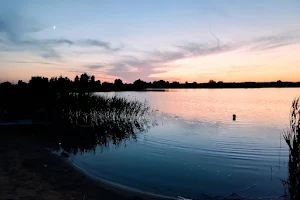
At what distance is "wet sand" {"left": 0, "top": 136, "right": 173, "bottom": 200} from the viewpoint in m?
8.15

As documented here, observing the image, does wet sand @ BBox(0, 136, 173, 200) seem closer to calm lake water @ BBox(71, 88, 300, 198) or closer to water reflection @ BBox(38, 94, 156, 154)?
calm lake water @ BBox(71, 88, 300, 198)

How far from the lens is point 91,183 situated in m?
9.71

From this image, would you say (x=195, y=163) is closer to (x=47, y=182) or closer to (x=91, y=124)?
(x=47, y=182)

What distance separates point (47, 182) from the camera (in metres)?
9.34

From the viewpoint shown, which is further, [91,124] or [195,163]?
[91,124]

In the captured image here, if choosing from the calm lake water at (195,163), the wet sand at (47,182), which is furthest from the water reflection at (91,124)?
the wet sand at (47,182)

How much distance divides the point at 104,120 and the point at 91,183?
1956 centimetres

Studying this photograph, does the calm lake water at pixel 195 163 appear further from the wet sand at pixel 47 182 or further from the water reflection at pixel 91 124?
the water reflection at pixel 91 124

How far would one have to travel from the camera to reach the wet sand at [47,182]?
815 cm

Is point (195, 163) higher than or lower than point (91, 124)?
lower

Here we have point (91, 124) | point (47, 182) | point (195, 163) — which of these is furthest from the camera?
point (91, 124)

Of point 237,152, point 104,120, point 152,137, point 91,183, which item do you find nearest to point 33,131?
point 104,120

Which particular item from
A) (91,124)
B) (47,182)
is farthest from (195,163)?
(91,124)

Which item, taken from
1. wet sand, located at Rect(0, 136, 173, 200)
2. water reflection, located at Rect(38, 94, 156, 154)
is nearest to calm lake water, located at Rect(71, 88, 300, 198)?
wet sand, located at Rect(0, 136, 173, 200)
